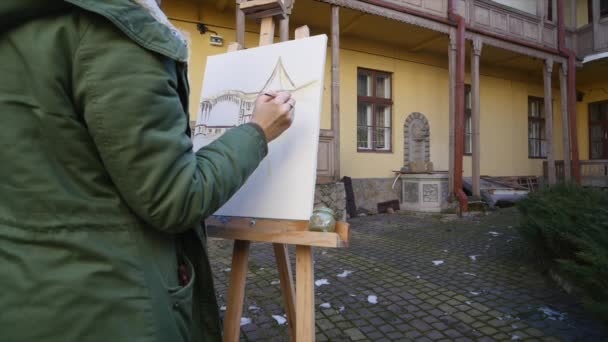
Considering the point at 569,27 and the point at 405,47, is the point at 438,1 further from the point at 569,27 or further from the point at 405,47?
the point at 569,27

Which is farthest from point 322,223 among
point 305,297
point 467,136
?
point 467,136

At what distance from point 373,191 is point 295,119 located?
8.00 meters

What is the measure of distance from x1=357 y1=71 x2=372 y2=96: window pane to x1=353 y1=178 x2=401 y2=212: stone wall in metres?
2.26


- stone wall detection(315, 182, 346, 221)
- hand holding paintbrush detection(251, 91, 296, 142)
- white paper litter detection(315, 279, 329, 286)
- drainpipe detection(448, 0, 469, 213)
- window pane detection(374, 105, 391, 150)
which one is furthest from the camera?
window pane detection(374, 105, 391, 150)

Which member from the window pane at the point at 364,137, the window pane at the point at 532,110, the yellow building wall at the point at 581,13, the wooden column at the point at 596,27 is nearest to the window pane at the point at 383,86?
the window pane at the point at 364,137

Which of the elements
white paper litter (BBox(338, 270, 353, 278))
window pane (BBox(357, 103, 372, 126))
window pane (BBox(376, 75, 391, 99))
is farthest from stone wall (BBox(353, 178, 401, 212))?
white paper litter (BBox(338, 270, 353, 278))

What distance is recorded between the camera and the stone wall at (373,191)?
926 cm

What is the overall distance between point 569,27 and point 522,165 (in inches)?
174

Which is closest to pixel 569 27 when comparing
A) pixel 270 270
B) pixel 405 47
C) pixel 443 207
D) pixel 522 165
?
pixel 522 165

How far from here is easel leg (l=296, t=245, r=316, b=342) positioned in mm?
1512

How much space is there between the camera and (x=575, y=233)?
10.6 feet

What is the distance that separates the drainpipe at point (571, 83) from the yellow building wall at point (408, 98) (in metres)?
1.37

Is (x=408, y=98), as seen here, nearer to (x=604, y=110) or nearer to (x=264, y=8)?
(x=604, y=110)

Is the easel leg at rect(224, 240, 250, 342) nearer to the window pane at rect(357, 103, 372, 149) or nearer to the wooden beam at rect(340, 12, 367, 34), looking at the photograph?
the wooden beam at rect(340, 12, 367, 34)
